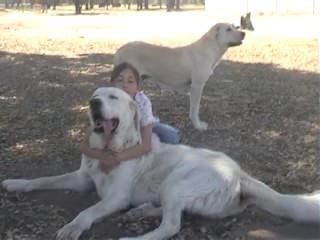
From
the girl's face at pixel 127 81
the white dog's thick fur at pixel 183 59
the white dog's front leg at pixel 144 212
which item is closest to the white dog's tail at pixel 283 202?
the white dog's front leg at pixel 144 212

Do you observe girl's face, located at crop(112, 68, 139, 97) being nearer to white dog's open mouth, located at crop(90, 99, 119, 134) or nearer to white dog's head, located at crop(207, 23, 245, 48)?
white dog's open mouth, located at crop(90, 99, 119, 134)

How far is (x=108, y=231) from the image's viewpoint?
3936 millimetres

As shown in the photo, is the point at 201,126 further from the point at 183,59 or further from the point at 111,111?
the point at 111,111

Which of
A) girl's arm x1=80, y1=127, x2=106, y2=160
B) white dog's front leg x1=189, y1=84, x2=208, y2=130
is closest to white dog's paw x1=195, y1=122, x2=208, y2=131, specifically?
white dog's front leg x1=189, y1=84, x2=208, y2=130

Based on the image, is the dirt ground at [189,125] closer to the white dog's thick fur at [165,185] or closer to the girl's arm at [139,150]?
the white dog's thick fur at [165,185]

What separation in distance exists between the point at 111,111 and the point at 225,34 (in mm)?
3607

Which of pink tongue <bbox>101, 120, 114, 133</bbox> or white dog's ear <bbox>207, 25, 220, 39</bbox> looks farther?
white dog's ear <bbox>207, 25, 220, 39</bbox>

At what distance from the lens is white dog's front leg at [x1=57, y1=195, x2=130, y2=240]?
12.4 ft

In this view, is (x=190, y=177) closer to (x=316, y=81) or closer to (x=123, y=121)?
(x=123, y=121)

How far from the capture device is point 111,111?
4055 millimetres

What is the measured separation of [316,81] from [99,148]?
6.32 m

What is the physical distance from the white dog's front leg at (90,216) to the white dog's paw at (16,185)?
0.88m

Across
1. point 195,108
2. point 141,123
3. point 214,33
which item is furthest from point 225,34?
point 141,123

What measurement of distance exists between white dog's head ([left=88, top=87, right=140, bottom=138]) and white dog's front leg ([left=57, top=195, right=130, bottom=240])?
0.51 m
